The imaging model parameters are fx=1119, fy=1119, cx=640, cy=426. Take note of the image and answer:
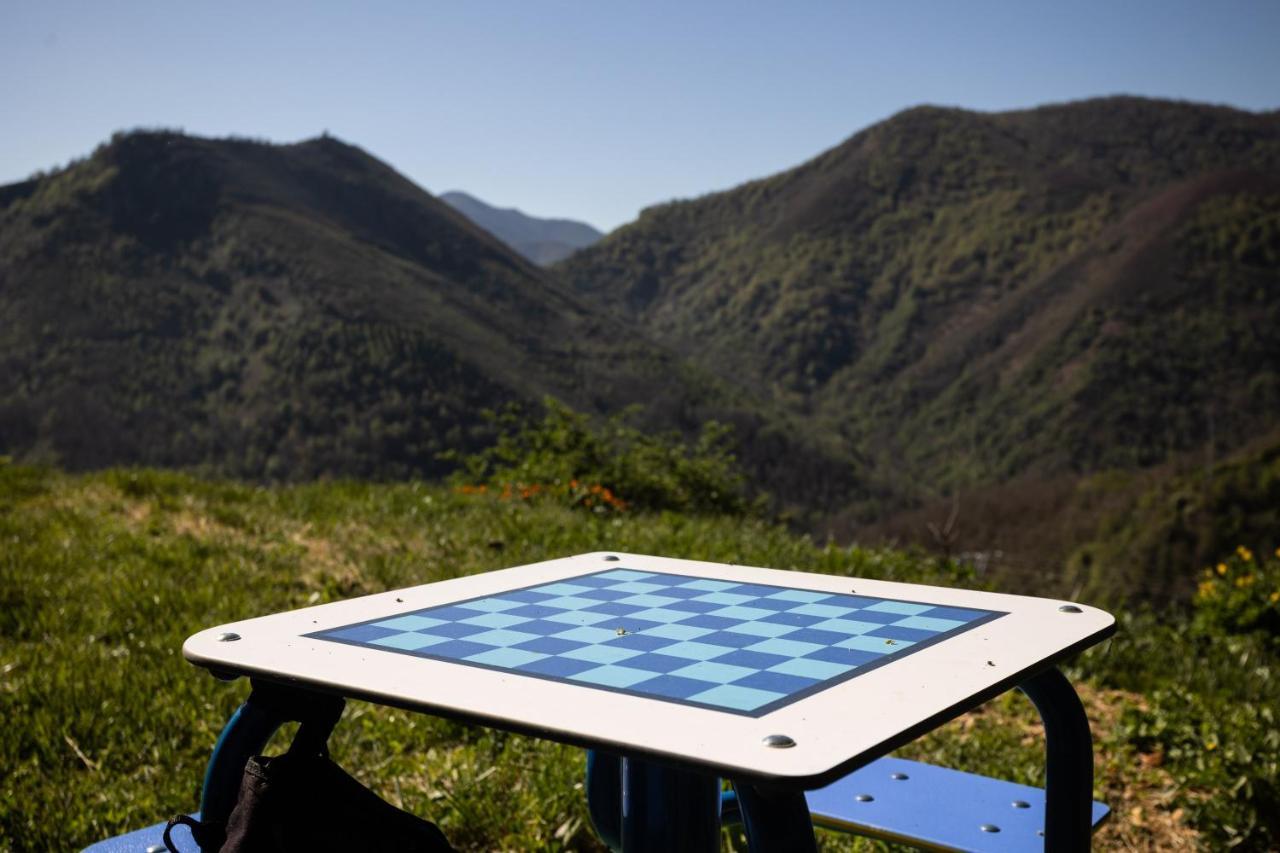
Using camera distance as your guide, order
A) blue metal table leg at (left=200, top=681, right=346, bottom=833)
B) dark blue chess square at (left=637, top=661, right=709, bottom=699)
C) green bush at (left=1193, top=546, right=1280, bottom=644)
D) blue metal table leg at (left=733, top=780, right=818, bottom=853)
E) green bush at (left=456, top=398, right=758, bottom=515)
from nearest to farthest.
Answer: blue metal table leg at (left=733, top=780, right=818, bottom=853), dark blue chess square at (left=637, top=661, right=709, bottom=699), blue metal table leg at (left=200, top=681, right=346, bottom=833), green bush at (left=1193, top=546, right=1280, bottom=644), green bush at (left=456, top=398, right=758, bottom=515)

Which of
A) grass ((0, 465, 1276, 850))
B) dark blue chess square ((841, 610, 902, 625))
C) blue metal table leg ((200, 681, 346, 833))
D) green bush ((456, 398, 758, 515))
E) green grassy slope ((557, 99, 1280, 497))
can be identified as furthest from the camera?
green grassy slope ((557, 99, 1280, 497))

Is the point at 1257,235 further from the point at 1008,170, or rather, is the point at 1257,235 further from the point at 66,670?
the point at 66,670

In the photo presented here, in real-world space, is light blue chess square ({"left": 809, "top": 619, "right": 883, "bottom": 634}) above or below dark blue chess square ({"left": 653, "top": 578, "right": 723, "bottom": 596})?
above

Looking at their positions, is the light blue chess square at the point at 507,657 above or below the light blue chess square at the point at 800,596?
above

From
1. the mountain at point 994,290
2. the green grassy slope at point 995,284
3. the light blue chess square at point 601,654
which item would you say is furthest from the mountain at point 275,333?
the light blue chess square at point 601,654

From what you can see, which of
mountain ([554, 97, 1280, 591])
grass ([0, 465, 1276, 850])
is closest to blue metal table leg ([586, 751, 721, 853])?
grass ([0, 465, 1276, 850])

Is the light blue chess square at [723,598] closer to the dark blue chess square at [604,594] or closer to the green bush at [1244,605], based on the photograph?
the dark blue chess square at [604,594]

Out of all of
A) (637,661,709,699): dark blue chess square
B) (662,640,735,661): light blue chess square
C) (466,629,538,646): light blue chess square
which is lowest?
(466,629,538,646): light blue chess square

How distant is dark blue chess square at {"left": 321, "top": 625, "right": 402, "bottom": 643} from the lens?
150cm

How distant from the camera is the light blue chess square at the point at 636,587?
189 centimetres

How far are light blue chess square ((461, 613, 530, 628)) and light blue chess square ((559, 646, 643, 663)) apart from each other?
210 millimetres

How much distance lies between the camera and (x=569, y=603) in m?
1.77

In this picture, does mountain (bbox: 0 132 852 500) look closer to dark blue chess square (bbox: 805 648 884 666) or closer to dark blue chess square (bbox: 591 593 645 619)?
dark blue chess square (bbox: 591 593 645 619)

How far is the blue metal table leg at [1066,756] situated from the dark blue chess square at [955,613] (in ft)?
0.42
